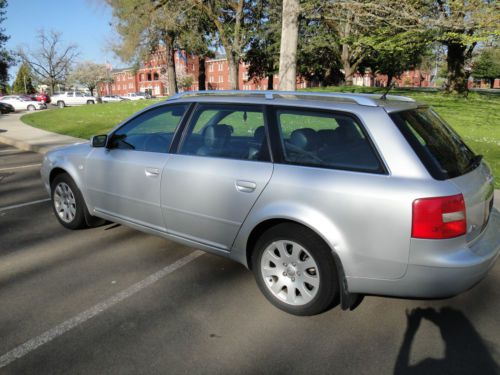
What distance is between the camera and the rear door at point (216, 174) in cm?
329

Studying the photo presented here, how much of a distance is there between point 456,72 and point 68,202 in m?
28.4

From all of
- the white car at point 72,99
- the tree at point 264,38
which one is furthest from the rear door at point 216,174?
the white car at point 72,99

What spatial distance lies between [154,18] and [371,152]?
Result: 19.9 meters

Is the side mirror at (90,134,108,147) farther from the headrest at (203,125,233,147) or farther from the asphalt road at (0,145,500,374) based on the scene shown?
the headrest at (203,125,233,147)

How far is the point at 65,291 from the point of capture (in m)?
3.57

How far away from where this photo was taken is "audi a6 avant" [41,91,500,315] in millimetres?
2662

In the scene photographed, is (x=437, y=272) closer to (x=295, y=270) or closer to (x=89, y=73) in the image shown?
(x=295, y=270)

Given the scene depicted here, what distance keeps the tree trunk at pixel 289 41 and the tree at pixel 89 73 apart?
76.6 m

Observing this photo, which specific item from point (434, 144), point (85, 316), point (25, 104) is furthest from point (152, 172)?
point (25, 104)

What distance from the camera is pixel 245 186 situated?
10.7 ft

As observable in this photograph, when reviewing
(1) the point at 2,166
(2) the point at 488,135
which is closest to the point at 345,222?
(1) the point at 2,166

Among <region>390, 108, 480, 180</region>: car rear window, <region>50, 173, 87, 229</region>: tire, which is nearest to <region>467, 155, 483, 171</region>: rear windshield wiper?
<region>390, 108, 480, 180</region>: car rear window

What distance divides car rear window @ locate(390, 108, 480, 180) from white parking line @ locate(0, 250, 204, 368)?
241 centimetres

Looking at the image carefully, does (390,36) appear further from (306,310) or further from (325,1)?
(306,310)
